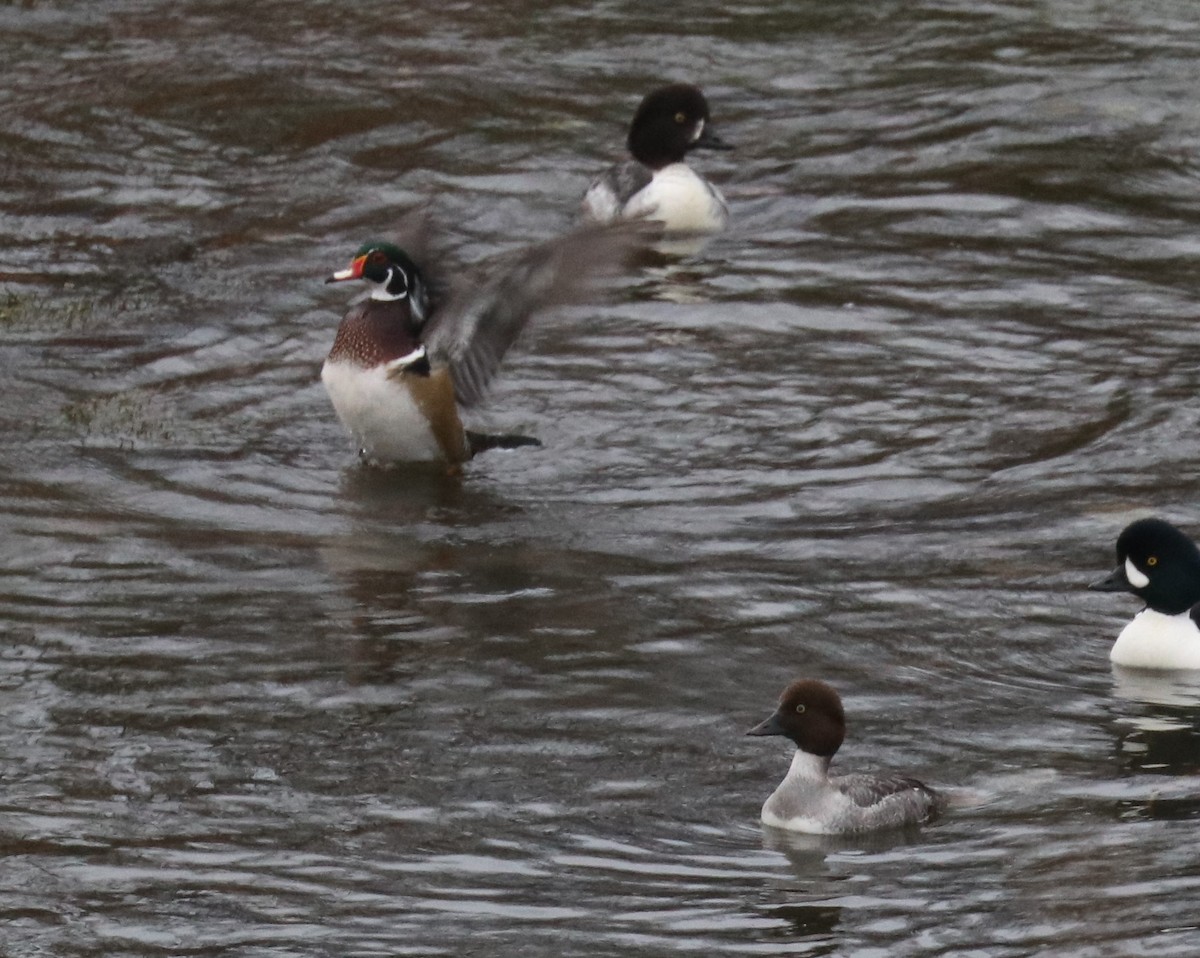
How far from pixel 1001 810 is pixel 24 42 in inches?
592

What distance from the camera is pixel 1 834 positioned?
26.8ft

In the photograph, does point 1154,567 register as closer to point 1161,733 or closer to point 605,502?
point 1161,733

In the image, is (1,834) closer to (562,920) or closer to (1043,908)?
(562,920)

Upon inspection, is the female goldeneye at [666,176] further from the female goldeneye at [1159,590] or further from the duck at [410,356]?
the female goldeneye at [1159,590]

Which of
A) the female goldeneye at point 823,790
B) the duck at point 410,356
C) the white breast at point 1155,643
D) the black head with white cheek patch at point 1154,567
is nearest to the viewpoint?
the female goldeneye at point 823,790

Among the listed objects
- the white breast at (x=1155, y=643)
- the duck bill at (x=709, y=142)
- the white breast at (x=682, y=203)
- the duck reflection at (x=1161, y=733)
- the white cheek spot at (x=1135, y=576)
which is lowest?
the duck reflection at (x=1161, y=733)

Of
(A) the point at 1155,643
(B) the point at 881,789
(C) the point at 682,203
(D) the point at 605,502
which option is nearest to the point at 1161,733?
(A) the point at 1155,643

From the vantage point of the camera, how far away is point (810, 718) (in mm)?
8414

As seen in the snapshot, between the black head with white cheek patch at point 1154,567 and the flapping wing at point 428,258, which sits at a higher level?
the flapping wing at point 428,258

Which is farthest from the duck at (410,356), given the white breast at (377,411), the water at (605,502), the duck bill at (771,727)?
the duck bill at (771,727)

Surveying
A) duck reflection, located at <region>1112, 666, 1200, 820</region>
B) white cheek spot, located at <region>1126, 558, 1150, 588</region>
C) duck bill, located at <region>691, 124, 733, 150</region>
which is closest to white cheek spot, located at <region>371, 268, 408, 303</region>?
white cheek spot, located at <region>1126, 558, 1150, 588</region>

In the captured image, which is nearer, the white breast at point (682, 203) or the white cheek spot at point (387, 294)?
the white cheek spot at point (387, 294)

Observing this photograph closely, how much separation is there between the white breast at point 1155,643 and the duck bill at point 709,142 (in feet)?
26.0

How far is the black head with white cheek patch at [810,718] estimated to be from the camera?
8406mm
